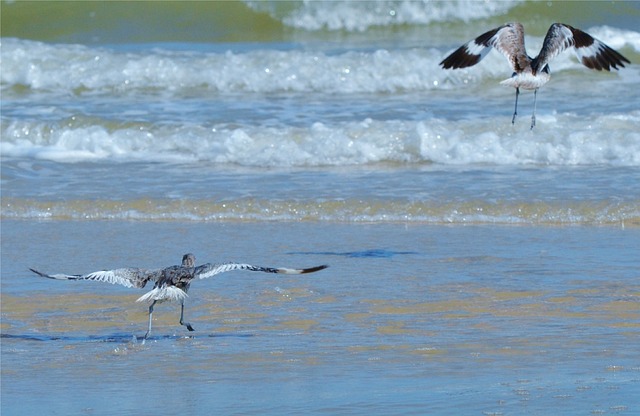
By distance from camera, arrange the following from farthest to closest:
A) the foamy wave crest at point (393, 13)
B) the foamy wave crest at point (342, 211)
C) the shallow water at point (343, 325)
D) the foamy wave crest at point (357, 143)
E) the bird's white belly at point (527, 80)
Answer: the foamy wave crest at point (393, 13) < the foamy wave crest at point (357, 143) < the bird's white belly at point (527, 80) < the foamy wave crest at point (342, 211) < the shallow water at point (343, 325)

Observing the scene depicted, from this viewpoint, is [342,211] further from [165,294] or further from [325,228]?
[165,294]

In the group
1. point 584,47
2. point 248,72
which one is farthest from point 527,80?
point 248,72

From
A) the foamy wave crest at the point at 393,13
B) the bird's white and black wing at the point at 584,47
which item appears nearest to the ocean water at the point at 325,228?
the bird's white and black wing at the point at 584,47

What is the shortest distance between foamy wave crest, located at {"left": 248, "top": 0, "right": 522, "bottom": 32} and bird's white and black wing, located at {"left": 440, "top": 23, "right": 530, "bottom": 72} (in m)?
8.64

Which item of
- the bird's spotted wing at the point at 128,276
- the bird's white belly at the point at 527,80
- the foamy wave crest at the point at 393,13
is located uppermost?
the foamy wave crest at the point at 393,13

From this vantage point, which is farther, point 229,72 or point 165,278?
point 229,72

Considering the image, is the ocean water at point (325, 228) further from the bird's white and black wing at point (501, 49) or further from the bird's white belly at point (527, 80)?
the bird's white and black wing at point (501, 49)

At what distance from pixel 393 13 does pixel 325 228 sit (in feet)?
32.8

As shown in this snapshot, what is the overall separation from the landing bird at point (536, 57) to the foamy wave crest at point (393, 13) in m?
8.67

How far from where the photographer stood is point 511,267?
6766mm

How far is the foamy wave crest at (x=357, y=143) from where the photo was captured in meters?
9.71

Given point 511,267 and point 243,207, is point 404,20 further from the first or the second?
point 511,267

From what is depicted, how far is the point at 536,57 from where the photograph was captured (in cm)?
855

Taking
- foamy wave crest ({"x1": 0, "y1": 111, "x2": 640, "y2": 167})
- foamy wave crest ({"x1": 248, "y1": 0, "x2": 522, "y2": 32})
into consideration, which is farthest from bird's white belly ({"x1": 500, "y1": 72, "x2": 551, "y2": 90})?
foamy wave crest ({"x1": 248, "y1": 0, "x2": 522, "y2": 32})
